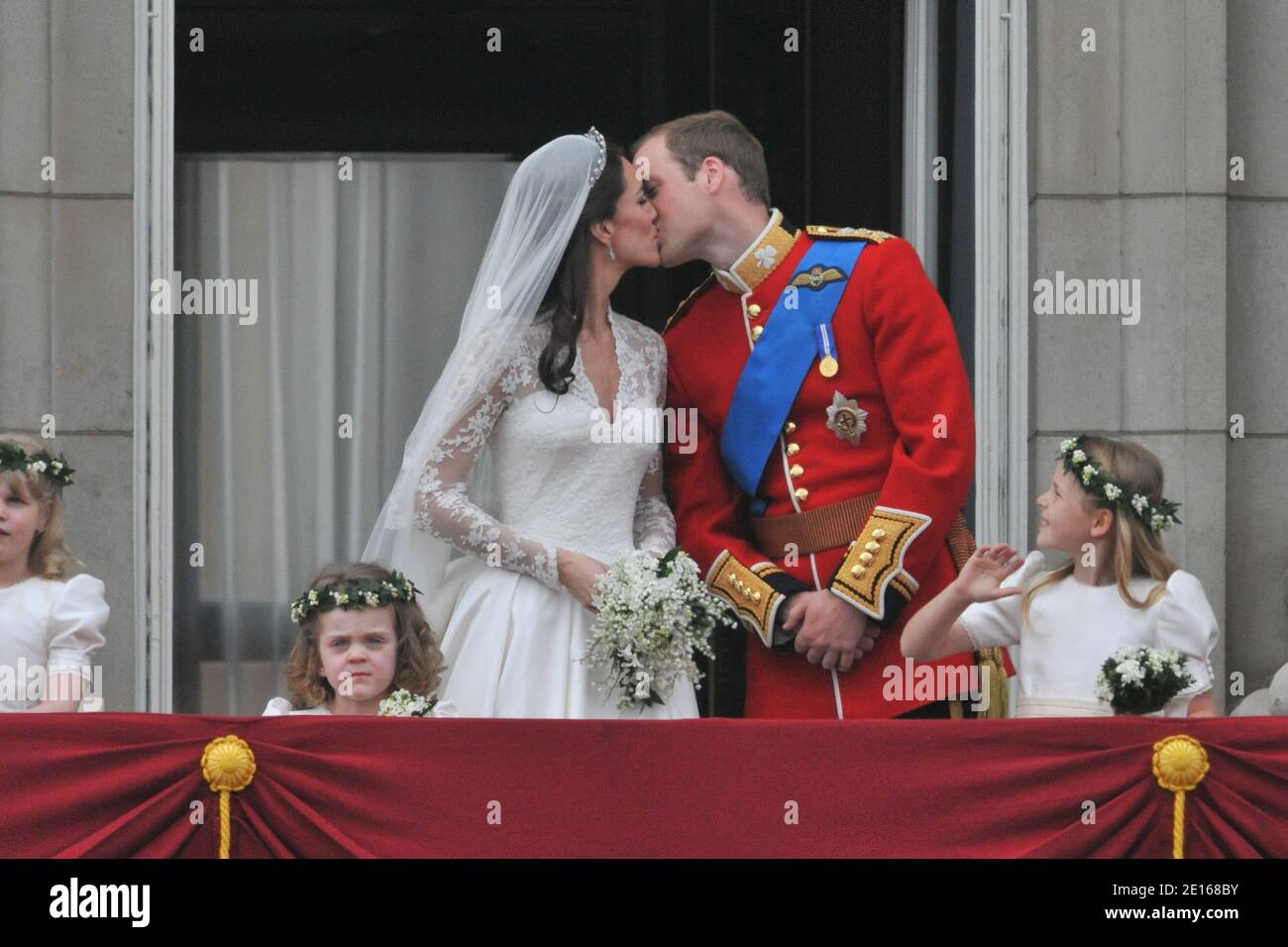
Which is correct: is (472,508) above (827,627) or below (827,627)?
above

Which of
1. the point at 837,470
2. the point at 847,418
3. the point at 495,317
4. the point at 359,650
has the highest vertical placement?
the point at 495,317

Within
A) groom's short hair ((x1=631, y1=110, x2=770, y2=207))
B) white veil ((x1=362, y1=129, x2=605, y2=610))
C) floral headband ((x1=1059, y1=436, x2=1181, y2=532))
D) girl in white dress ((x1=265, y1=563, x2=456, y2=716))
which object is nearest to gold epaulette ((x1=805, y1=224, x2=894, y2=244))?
groom's short hair ((x1=631, y1=110, x2=770, y2=207))

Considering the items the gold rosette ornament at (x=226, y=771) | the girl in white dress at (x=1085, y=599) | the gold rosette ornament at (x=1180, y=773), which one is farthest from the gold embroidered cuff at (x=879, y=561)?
the gold rosette ornament at (x=226, y=771)

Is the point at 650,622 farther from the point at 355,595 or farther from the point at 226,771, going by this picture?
the point at 226,771

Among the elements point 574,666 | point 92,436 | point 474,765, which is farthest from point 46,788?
point 92,436

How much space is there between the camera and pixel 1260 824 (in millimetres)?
5641

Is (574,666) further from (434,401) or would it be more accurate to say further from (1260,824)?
(1260,824)

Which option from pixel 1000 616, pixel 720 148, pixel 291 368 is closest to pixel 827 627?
pixel 1000 616

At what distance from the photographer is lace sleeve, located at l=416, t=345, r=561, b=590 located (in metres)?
6.57

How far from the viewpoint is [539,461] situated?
6.67m

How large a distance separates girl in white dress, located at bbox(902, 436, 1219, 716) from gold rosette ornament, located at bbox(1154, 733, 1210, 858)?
546 mm

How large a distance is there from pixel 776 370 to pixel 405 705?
1432 mm

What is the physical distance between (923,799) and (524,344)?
5.71ft
